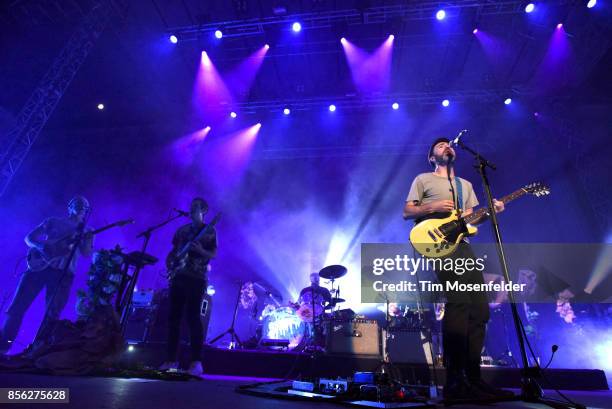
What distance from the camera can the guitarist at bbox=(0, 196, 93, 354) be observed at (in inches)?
192

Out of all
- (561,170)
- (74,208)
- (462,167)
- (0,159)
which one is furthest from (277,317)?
(561,170)

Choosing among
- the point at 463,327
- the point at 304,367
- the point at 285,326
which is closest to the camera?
the point at 463,327

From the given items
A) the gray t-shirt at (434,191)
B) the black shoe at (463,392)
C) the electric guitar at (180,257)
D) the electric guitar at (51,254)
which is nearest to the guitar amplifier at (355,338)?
the electric guitar at (180,257)

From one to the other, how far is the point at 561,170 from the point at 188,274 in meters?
10.5

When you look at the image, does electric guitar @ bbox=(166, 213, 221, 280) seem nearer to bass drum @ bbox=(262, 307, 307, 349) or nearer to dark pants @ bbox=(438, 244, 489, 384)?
dark pants @ bbox=(438, 244, 489, 384)

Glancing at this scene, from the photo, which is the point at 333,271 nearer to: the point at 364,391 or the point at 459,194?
the point at 459,194

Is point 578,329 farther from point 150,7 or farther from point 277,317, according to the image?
point 150,7

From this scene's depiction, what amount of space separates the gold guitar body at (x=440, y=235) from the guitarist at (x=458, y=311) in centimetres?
8

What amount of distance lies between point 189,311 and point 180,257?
710mm

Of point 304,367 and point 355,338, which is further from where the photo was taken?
point 355,338

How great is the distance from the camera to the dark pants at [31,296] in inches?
190

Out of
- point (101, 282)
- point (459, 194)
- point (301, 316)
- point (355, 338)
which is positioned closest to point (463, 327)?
point (459, 194)

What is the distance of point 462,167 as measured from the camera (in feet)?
35.8

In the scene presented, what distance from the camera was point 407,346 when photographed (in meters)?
5.17
